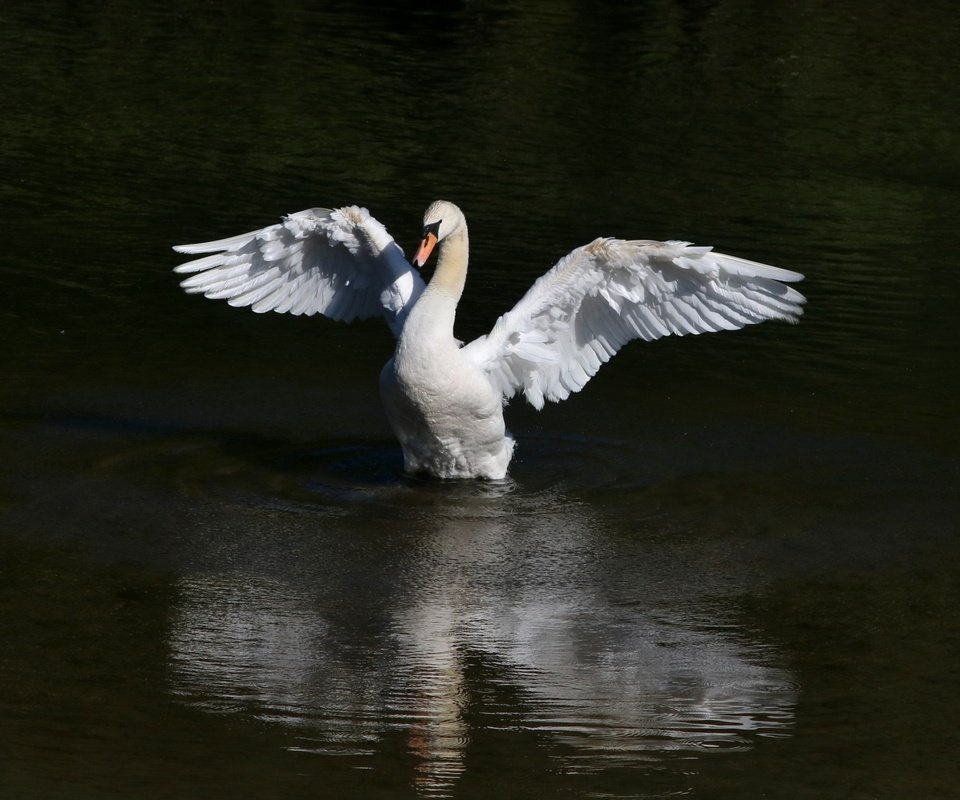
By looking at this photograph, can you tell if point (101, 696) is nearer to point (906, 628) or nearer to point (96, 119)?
point (906, 628)

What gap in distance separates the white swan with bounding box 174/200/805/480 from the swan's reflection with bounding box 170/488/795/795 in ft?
2.82

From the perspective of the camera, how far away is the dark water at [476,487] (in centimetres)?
642

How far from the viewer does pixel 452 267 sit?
31.5 feet

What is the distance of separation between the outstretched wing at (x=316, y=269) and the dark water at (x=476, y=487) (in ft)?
2.59

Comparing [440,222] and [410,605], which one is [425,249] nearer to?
[440,222]

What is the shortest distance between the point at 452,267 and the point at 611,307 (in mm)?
1102

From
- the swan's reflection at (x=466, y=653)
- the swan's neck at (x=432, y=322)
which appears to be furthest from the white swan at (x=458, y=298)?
the swan's reflection at (x=466, y=653)

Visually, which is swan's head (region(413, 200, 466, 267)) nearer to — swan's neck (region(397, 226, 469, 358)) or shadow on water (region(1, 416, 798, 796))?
swan's neck (region(397, 226, 469, 358))

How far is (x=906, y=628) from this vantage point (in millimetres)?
7809

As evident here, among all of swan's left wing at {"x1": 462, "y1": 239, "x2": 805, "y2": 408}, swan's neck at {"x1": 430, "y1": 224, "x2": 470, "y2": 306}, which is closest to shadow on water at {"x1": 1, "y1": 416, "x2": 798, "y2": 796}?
swan's left wing at {"x1": 462, "y1": 239, "x2": 805, "y2": 408}

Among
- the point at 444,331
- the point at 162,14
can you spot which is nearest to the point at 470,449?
the point at 444,331

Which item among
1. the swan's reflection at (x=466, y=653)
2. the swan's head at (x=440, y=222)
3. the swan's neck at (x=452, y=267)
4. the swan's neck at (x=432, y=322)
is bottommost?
the swan's reflection at (x=466, y=653)

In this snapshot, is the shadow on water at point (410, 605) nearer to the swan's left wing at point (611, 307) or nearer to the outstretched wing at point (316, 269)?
the swan's left wing at point (611, 307)

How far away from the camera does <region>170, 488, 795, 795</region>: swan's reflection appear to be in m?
6.48
